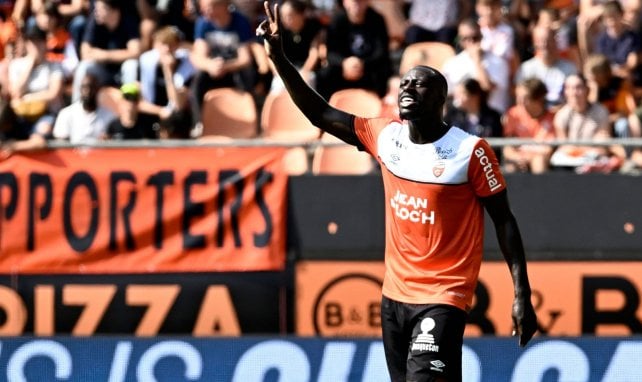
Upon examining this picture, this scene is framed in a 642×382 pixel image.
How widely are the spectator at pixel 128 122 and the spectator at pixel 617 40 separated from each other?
4503mm

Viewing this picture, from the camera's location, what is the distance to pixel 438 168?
6.55 meters

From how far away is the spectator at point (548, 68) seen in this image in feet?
39.5

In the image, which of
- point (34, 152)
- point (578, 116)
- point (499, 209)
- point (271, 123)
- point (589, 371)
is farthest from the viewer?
point (271, 123)

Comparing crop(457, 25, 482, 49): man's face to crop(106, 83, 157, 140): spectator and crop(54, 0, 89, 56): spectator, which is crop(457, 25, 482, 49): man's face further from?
crop(54, 0, 89, 56): spectator

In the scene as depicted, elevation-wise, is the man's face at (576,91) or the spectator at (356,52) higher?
the spectator at (356,52)

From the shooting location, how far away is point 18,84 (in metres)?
12.9

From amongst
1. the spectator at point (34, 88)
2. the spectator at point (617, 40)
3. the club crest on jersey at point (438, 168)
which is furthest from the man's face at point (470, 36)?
the club crest on jersey at point (438, 168)

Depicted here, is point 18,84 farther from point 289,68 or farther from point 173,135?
point 289,68

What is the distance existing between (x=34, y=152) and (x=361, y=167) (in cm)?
266

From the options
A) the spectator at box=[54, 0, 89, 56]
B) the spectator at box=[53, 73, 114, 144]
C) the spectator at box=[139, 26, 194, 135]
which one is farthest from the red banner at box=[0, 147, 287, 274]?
the spectator at box=[54, 0, 89, 56]

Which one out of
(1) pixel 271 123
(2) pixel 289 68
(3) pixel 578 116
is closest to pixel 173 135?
(1) pixel 271 123

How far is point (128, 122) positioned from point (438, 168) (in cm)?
542

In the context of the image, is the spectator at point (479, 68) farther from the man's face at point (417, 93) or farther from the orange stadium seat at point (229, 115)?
the man's face at point (417, 93)

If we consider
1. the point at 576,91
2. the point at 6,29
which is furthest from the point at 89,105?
the point at 576,91
